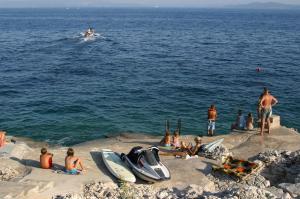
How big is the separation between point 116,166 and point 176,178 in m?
2.74

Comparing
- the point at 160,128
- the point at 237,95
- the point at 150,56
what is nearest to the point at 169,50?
the point at 150,56

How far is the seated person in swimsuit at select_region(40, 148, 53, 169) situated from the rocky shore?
316mm

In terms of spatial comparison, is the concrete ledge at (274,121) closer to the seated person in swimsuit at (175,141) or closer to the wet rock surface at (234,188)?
the wet rock surface at (234,188)

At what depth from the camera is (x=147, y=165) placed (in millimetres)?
17922

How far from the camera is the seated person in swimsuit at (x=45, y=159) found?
17922mm

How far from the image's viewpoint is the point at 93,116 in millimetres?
34562

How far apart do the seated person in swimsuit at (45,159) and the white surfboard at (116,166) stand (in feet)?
8.28

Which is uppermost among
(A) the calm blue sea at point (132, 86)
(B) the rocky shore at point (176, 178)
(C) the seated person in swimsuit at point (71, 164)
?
(C) the seated person in swimsuit at point (71, 164)

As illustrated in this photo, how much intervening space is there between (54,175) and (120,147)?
5785 mm

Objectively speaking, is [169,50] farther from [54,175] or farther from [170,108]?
[54,175]

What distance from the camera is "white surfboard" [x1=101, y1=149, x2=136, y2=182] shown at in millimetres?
17503

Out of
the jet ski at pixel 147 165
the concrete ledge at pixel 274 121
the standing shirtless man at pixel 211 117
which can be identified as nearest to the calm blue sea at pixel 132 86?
the standing shirtless man at pixel 211 117

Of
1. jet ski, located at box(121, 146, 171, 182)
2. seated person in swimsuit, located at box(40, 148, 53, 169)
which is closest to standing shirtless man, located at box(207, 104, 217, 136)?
jet ski, located at box(121, 146, 171, 182)

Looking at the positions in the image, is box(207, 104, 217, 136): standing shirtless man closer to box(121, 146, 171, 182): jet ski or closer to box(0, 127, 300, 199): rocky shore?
box(0, 127, 300, 199): rocky shore
